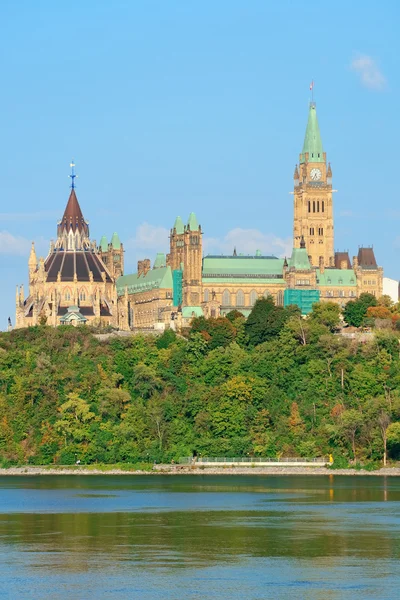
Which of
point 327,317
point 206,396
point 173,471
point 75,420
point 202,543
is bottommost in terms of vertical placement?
point 202,543

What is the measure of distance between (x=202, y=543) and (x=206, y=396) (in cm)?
7636

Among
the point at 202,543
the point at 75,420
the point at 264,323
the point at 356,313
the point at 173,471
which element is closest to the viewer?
the point at 202,543

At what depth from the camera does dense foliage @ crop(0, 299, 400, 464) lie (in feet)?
485

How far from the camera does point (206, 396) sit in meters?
157

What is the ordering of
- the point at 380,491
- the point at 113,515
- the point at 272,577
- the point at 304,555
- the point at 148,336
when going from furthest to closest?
1. the point at 148,336
2. the point at 380,491
3. the point at 113,515
4. the point at 304,555
5. the point at 272,577

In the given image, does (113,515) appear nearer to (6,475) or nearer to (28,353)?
(6,475)

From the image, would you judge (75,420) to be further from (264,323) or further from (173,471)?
(264,323)

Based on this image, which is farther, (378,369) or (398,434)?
(378,369)

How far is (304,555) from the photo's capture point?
75.5m

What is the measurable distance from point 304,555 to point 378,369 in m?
81.5

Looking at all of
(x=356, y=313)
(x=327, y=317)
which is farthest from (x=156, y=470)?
(x=356, y=313)

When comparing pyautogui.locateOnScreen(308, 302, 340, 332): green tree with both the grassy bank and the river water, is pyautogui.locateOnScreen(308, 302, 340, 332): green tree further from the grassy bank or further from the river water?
the river water

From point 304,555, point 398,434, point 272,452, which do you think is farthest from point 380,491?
point 304,555

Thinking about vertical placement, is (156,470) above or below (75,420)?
below
